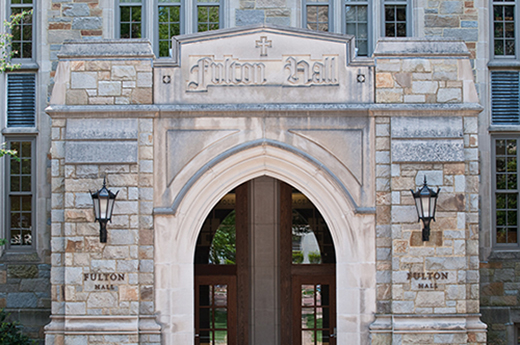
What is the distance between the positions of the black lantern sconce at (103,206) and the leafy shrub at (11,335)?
94.7 inches

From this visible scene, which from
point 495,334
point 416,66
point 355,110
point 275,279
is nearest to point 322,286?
point 275,279

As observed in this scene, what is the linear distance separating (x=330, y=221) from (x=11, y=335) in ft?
15.8

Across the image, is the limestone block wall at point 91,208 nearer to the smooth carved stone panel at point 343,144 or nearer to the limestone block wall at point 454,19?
the smooth carved stone panel at point 343,144

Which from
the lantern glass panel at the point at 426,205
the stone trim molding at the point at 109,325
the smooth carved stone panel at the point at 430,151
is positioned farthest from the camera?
the smooth carved stone panel at the point at 430,151

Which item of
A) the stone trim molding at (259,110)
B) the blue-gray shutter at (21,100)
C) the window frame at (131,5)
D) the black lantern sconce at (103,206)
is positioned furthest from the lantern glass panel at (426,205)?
the blue-gray shutter at (21,100)

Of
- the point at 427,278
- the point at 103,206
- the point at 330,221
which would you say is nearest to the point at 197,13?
the point at 103,206

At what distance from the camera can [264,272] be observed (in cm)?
901

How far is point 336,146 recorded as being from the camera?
714cm

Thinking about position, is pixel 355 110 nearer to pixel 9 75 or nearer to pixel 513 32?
pixel 513 32

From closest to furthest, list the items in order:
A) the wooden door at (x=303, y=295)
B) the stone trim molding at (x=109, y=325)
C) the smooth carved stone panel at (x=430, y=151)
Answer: the stone trim molding at (x=109, y=325) < the smooth carved stone panel at (x=430, y=151) < the wooden door at (x=303, y=295)

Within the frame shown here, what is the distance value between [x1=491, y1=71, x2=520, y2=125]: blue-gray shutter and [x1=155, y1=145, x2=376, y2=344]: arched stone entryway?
11.5 feet

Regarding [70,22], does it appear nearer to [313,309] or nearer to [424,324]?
[313,309]

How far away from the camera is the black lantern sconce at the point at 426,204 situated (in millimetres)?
6801

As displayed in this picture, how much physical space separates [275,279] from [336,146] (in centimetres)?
287
